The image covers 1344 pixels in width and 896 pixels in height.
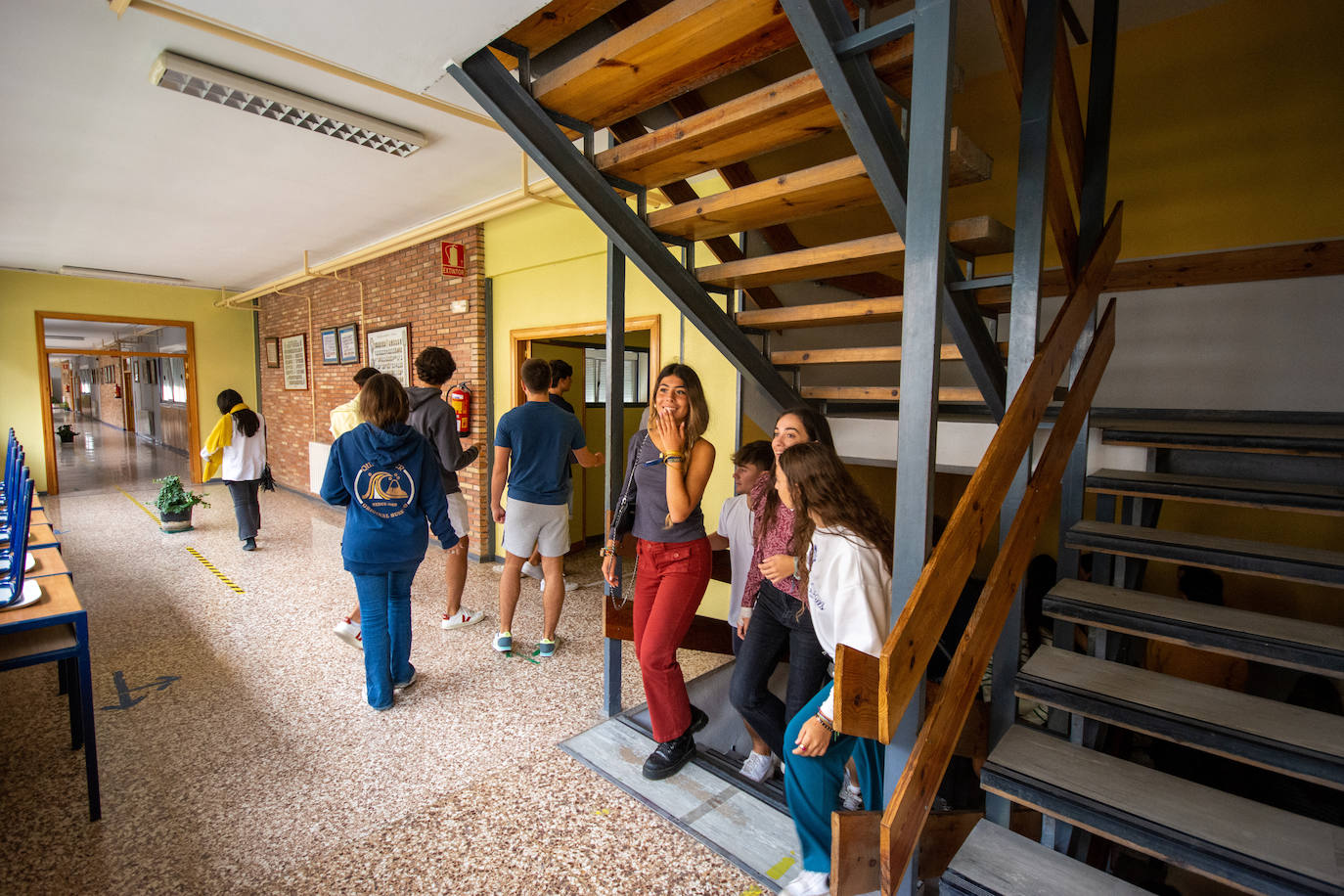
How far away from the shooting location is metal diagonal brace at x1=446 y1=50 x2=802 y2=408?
7.15 ft

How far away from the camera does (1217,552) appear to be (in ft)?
6.59

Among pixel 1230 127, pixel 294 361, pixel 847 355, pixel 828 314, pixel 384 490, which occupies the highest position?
pixel 1230 127

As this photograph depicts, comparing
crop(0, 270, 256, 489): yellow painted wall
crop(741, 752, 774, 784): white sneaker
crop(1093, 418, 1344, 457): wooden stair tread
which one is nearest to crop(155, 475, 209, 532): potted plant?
crop(0, 270, 256, 489): yellow painted wall

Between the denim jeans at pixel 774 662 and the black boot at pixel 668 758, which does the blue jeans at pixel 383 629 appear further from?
the denim jeans at pixel 774 662

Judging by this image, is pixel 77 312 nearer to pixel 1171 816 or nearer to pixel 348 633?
pixel 348 633

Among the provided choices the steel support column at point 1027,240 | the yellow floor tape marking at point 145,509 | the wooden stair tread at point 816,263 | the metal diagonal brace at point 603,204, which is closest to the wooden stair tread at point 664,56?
the metal diagonal brace at point 603,204

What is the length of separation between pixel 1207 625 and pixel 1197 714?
30 centimetres

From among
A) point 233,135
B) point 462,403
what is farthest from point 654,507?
point 233,135

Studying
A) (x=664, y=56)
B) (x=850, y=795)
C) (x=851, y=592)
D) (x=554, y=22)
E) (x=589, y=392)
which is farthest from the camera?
(x=589, y=392)

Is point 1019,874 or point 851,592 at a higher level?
point 851,592

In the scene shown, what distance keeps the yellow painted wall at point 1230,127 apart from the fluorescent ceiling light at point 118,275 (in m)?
11.6

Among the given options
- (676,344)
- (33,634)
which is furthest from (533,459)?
(33,634)

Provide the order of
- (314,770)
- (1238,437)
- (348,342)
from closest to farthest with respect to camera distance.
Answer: (1238,437) < (314,770) < (348,342)

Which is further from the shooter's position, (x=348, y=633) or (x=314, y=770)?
(x=348, y=633)
